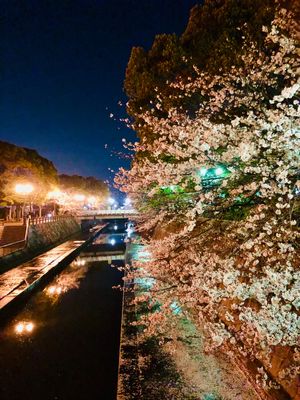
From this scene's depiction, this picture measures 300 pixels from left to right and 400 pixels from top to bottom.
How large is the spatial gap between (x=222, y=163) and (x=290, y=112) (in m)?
1.30

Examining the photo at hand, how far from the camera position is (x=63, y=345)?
30.5 ft

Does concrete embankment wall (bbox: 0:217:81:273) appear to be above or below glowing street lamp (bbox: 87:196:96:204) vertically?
below

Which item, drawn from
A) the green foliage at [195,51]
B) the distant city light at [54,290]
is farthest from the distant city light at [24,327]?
the green foliage at [195,51]

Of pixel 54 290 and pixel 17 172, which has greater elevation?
pixel 17 172

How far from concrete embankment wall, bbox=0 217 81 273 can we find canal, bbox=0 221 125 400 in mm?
3071

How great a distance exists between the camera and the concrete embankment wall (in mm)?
17188

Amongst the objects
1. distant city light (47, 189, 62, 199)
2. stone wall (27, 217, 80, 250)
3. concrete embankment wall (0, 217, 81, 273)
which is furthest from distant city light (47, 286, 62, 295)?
distant city light (47, 189, 62, 199)

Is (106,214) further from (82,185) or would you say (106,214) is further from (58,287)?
(58,287)

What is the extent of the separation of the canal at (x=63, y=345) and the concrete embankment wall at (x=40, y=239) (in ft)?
10.1

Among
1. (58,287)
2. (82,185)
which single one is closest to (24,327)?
(58,287)

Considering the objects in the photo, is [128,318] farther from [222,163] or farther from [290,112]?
[290,112]

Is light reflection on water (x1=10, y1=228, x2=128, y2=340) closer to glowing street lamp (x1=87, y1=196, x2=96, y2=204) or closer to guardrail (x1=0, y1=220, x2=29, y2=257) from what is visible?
guardrail (x1=0, y1=220, x2=29, y2=257)

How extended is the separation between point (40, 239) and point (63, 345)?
Result: 52.7 feet

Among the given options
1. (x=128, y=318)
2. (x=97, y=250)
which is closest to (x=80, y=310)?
(x=128, y=318)
